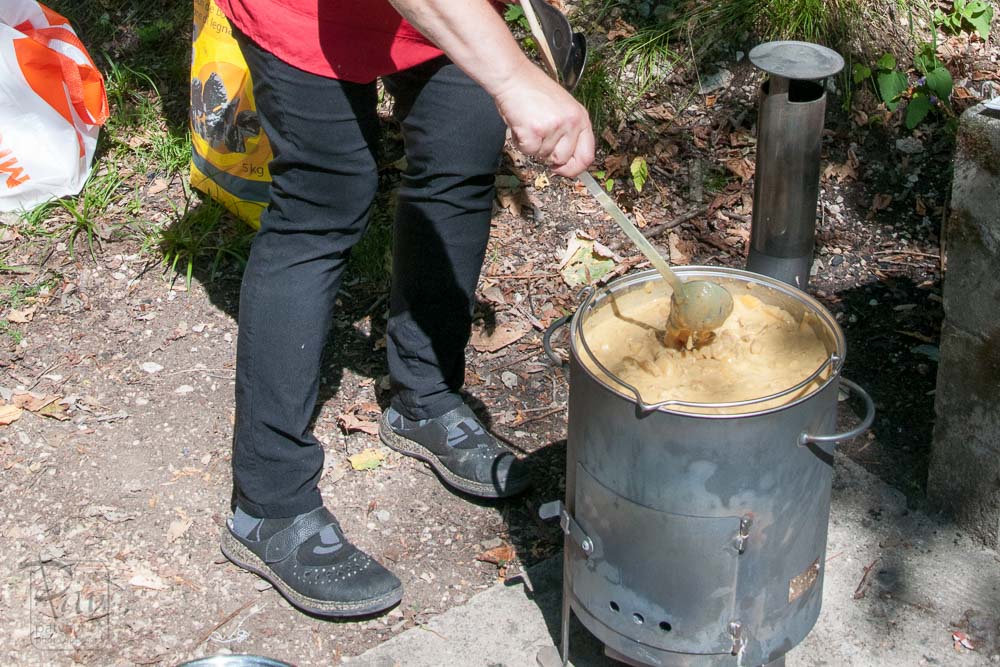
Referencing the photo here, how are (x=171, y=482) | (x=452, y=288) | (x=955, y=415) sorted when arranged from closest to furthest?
(x=955, y=415)
(x=452, y=288)
(x=171, y=482)

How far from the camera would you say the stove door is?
85.7 inches

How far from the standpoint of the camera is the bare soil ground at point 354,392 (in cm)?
296

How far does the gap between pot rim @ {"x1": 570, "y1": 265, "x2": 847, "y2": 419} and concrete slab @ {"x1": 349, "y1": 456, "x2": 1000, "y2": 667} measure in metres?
0.92

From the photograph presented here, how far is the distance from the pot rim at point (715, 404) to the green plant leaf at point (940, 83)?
2.27m

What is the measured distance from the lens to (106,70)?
4.98m

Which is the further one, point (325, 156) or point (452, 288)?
point (452, 288)

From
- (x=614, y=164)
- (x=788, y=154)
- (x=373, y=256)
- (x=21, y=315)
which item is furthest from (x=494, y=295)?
(x=21, y=315)

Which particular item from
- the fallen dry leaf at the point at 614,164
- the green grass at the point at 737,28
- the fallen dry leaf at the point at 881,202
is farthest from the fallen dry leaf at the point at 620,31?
the fallen dry leaf at the point at 881,202

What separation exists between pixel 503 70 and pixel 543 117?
0.11 metres

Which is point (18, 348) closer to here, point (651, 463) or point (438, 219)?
point (438, 219)

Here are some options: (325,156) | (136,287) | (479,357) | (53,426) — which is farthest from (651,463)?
(136,287)

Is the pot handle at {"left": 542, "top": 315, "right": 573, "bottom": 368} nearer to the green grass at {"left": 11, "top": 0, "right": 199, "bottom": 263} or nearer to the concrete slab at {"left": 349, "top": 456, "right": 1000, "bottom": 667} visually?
the concrete slab at {"left": 349, "top": 456, "right": 1000, "bottom": 667}

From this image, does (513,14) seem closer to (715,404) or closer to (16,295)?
(16,295)

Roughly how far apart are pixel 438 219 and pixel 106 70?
8.92 feet
